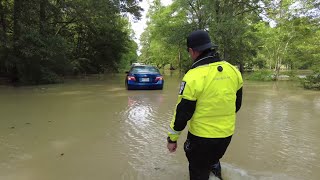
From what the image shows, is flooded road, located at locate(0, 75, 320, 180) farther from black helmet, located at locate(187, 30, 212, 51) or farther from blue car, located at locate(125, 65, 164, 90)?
blue car, located at locate(125, 65, 164, 90)

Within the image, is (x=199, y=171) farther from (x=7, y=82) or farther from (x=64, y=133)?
(x=7, y=82)

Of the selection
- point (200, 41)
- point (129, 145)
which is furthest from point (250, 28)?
point (200, 41)

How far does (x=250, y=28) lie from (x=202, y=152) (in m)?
29.0

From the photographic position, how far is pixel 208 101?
2557mm

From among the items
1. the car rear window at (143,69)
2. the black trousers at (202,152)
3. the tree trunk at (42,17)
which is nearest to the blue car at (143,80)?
the car rear window at (143,69)

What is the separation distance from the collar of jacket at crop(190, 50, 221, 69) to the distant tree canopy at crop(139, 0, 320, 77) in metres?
15.2

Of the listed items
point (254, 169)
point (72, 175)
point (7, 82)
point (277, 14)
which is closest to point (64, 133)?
point (72, 175)

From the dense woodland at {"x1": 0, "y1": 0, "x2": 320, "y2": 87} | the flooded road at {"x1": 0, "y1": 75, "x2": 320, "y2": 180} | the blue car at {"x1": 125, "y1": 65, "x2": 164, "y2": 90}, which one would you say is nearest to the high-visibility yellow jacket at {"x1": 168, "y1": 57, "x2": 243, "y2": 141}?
the flooded road at {"x1": 0, "y1": 75, "x2": 320, "y2": 180}

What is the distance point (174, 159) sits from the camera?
474 centimetres

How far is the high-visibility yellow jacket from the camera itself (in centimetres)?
249

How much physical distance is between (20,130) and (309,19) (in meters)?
17.7

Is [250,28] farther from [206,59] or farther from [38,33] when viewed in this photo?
[206,59]

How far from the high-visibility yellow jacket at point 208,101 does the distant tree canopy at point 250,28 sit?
15.2m

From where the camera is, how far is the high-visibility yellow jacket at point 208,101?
8.18 ft
